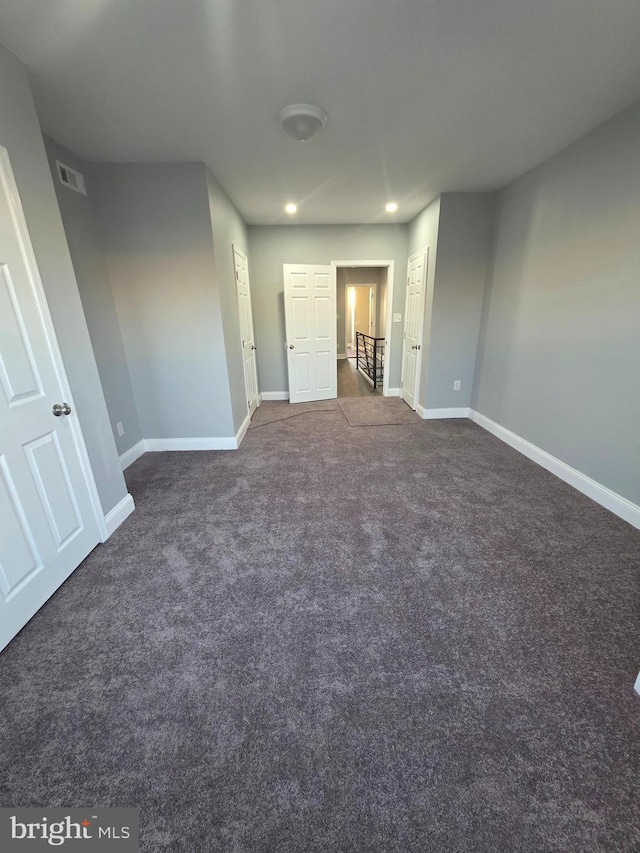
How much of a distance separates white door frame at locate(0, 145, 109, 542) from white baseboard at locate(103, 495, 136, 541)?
6cm

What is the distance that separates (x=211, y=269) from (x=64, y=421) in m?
1.85

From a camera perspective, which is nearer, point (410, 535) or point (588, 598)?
point (588, 598)

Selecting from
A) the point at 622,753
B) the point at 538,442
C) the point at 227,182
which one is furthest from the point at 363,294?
the point at 622,753

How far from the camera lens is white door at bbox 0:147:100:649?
1442mm

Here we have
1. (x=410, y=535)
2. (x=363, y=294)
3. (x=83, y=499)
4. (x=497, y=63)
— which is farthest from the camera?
(x=363, y=294)

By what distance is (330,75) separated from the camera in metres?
1.73

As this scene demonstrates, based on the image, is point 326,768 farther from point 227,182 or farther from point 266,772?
point 227,182

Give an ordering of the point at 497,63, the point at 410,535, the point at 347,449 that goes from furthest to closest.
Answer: the point at 347,449, the point at 410,535, the point at 497,63

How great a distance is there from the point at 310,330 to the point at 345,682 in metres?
4.36

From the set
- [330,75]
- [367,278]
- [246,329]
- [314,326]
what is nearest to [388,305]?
[314,326]

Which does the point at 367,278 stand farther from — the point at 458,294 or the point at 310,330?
the point at 458,294

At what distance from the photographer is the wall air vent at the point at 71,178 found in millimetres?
2357

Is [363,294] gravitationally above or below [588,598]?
above

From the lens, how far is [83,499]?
1.89 metres
